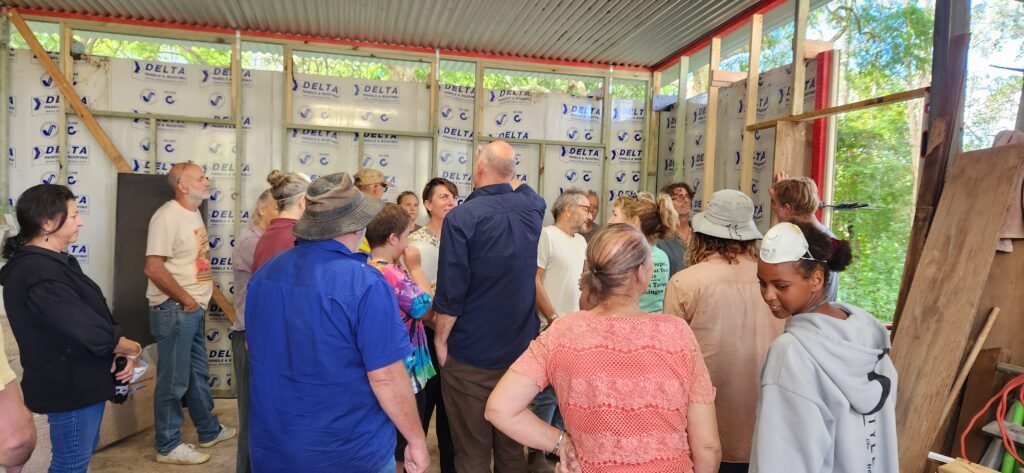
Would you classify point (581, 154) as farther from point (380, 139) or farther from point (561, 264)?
point (561, 264)

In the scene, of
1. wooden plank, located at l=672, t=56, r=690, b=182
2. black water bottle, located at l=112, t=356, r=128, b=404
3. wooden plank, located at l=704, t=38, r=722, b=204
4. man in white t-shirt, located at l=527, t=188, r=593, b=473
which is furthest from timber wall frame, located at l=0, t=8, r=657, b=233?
black water bottle, located at l=112, t=356, r=128, b=404

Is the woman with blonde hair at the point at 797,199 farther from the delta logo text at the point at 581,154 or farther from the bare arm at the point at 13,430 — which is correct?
the delta logo text at the point at 581,154

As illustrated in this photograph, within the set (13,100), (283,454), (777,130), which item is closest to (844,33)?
(777,130)

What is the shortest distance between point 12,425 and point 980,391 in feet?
11.1

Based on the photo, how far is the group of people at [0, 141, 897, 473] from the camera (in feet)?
4.43

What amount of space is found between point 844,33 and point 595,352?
859 cm

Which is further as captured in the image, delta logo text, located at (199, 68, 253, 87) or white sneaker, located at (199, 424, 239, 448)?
delta logo text, located at (199, 68, 253, 87)

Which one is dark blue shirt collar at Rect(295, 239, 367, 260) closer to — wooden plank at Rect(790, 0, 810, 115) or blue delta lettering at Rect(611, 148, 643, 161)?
wooden plank at Rect(790, 0, 810, 115)

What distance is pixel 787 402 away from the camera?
50.9 inches

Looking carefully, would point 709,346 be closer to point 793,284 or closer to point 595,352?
point 793,284

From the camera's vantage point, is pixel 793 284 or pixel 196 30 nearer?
pixel 793 284

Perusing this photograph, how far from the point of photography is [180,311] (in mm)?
3711

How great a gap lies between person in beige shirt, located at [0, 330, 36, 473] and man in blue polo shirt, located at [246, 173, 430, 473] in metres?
0.55

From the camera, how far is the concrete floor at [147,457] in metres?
3.55
